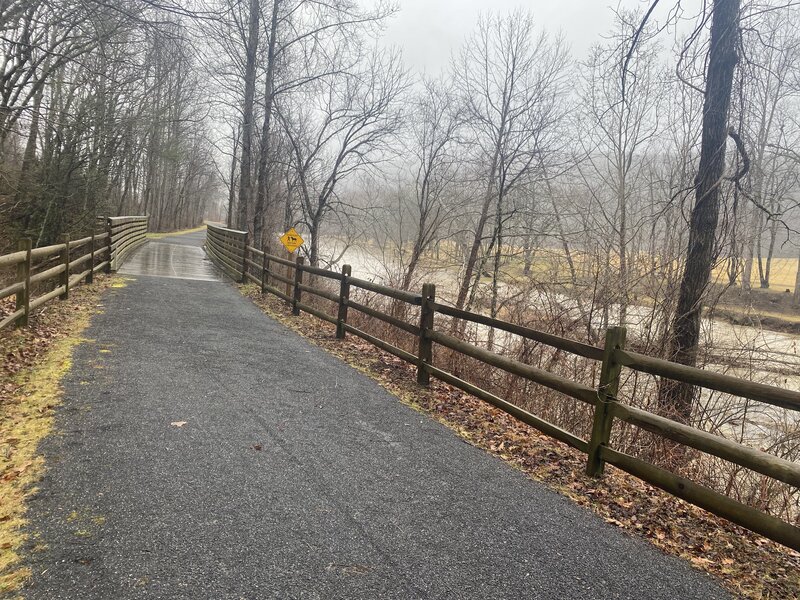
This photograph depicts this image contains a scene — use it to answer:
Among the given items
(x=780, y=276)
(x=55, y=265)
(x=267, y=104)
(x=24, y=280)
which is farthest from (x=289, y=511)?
(x=780, y=276)

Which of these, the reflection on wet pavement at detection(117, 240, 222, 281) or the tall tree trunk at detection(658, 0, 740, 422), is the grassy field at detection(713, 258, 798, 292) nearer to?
the tall tree trunk at detection(658, 0, 740, 422)

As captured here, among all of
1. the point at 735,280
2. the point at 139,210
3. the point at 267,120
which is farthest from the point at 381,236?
the point at 139,210

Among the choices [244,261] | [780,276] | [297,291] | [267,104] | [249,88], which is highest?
[249,88]

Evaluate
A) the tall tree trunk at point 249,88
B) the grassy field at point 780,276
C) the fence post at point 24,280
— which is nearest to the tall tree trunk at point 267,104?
the tall tree trunk at point 249,88

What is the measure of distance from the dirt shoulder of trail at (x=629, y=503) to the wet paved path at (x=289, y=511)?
0.20 meters

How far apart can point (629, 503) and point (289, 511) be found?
2.44 meters

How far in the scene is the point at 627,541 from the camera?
3244 millimetres

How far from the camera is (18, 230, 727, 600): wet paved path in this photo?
254cm

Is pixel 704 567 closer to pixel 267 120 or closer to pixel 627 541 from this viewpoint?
pixel 627 541

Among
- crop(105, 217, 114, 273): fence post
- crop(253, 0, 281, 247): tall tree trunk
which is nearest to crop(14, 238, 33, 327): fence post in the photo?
crop(105, 217, 114, 273): fence post

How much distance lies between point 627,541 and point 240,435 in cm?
291

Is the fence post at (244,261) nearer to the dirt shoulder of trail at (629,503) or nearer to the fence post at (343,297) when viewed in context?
the fence post at (343,297)

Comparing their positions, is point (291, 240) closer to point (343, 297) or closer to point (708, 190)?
point (343, 297)

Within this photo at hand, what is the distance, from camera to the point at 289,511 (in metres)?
3.15
